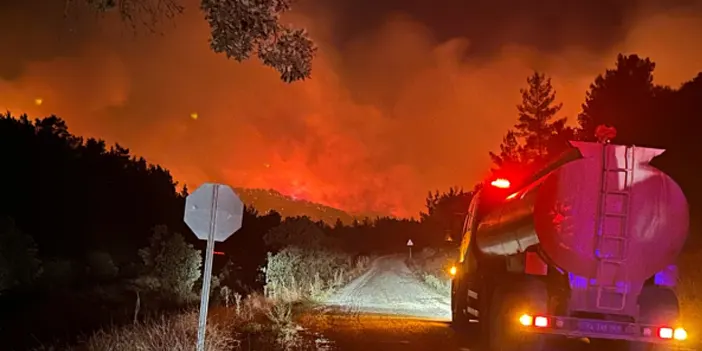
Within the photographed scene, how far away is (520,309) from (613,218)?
1912 millimetres

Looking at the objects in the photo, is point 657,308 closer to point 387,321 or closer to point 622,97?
point 387,321

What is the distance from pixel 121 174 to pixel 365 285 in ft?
142

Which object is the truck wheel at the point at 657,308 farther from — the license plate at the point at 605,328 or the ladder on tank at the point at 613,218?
the ladder on tank at the point at 613,218

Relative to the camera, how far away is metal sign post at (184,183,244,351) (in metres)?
9.43

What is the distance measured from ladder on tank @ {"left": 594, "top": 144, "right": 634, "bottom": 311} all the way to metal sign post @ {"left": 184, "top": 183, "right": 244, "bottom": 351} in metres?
5.30

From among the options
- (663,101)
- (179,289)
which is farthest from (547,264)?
(179,289)

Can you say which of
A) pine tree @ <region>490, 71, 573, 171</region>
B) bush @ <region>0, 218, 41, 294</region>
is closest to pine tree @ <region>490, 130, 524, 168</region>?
pine tree @ <region>490, 71, 573, 171</region>

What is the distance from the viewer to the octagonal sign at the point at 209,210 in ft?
30.9

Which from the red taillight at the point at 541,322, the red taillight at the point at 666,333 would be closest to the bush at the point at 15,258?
the red taillight at the point at 541,322

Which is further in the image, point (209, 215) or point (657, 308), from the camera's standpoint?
point (657, 308)

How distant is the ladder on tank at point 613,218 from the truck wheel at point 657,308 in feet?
2.11

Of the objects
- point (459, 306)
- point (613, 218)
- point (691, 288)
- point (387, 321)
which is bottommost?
point (387, 321)

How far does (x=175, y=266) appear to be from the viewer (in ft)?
124

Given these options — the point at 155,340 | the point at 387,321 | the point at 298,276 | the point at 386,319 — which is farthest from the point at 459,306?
the point at 298,276
